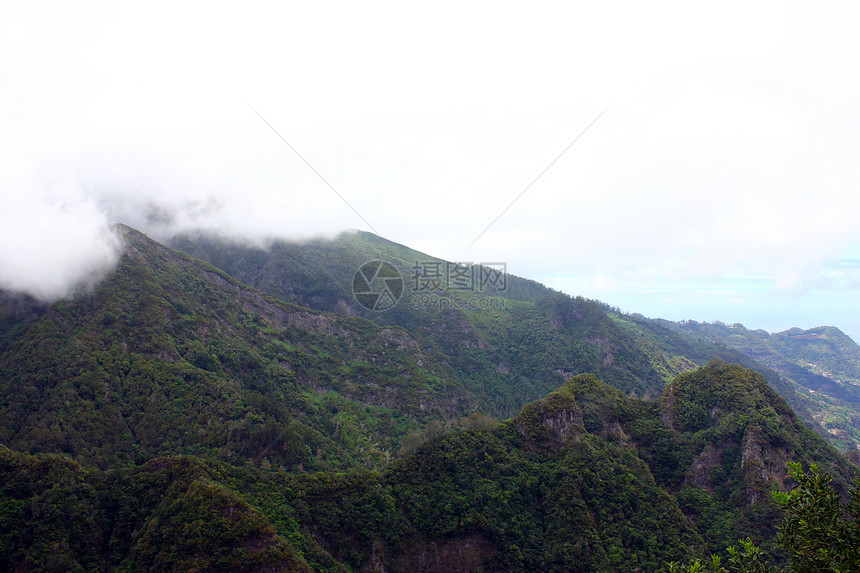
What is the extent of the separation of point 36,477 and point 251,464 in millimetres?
28634

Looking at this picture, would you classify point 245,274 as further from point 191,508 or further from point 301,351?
point 191,508

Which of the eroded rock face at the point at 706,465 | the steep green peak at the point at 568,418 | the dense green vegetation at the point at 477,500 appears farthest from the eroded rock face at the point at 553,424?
the eroded rock face at the point at 706,465

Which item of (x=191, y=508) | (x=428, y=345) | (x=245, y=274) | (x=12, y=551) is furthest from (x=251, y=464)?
(x=245, y=274)

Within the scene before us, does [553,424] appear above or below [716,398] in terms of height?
below

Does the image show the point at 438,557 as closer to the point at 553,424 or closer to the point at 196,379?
the point at 553,424

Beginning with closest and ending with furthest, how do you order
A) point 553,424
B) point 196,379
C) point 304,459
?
1. point 553,424
2. point 304,459
3. point 196,379

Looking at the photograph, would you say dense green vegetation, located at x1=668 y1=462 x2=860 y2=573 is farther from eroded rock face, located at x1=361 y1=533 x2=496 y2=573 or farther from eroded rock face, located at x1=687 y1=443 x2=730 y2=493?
eroded rock face, located at x1=687 y1=443 x2=730 y2=493

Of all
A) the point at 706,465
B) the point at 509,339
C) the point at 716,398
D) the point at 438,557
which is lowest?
the point at 438,557

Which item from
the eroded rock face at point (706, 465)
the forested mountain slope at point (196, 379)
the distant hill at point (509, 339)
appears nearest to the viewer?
the eroded rock face at point (706, 465)

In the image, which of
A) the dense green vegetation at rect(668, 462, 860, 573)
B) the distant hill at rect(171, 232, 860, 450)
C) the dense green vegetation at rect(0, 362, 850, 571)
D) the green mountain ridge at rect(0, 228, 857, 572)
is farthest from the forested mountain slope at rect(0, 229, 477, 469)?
the dense green vegetation at rect(668, 462, 860, 573)

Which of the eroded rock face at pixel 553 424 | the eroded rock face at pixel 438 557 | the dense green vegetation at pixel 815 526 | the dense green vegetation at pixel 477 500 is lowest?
the eroded rock face at pixel 438 557

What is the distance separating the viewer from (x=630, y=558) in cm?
4766

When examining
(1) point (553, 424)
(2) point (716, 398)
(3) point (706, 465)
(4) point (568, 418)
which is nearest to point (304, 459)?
(1) point (553, 424)

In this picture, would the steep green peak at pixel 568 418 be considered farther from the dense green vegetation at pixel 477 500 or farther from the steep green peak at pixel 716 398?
the steep green peak at pixel 716 398
